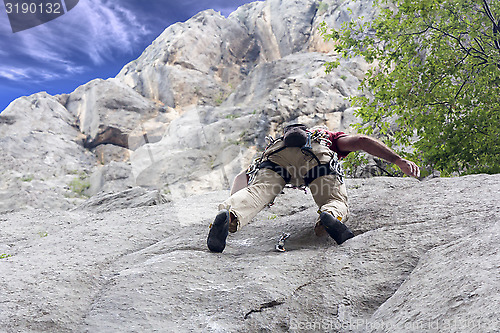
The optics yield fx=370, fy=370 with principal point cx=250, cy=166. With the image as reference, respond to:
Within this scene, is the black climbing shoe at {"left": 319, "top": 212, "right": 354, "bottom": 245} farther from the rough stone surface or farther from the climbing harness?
the climbing harness

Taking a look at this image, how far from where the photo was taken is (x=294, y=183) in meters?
5.02

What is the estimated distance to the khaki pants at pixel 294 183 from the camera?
4.34 metres

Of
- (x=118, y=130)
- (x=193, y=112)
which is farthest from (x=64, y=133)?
(x=193, y=112)

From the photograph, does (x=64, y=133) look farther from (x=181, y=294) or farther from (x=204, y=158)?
(x=181, y=294)

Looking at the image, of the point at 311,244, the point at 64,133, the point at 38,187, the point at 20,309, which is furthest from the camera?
the point at 64,133

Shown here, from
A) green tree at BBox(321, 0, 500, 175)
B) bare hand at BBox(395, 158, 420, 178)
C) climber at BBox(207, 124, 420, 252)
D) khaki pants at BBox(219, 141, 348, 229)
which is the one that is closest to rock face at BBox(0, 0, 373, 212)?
green tree at BBox(321, 0, 500, 175)

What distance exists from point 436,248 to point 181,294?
2.34 metres

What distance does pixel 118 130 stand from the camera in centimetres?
3762

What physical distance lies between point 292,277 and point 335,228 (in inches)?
34.7

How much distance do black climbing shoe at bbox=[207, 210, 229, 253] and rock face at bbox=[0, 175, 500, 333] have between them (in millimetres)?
101

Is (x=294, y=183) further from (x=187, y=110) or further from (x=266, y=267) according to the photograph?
(x=187, y=110)

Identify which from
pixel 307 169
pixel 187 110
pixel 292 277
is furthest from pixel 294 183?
pixel 187 110

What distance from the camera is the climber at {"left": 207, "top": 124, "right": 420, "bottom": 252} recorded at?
173 inches

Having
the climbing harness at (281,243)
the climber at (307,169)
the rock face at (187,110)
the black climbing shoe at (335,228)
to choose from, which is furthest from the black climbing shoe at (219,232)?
the rock face at (187,110)
